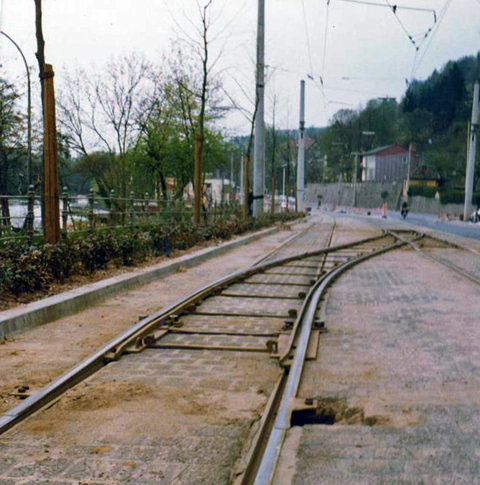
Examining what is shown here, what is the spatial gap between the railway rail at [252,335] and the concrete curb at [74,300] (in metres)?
1.19

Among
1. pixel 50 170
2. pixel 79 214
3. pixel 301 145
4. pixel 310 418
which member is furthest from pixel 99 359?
pixel 301 145

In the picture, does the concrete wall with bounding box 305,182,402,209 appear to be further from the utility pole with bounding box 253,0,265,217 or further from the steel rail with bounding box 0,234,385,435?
the steel rail with bounding box 0,234,385,435

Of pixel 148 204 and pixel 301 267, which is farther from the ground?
pixel 148 204

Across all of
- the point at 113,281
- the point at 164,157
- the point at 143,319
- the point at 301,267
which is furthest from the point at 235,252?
the point at 164,157

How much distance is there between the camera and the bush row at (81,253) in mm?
7996

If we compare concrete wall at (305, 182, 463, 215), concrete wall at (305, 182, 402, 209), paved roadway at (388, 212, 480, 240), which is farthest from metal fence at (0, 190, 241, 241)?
concrete wall at (305, 182, 402, 209)

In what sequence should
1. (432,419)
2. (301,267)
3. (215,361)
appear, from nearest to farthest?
(432,419), (215,361), (301,267)

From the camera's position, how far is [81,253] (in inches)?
400

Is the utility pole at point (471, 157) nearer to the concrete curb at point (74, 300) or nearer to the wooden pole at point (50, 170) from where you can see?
the concrete curb at point (74, 300)

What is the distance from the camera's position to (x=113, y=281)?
31.9ft

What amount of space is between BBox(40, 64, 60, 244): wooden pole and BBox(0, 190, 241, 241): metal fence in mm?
433

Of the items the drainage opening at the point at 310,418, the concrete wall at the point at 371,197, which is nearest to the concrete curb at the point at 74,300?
the drainage opening at the point at 310,418

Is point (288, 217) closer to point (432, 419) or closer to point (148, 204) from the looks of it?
point (148, 204)

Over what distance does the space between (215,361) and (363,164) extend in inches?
5035
